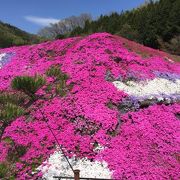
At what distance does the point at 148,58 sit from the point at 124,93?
676cm

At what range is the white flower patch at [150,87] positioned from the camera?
20.4 meters

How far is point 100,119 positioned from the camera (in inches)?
683

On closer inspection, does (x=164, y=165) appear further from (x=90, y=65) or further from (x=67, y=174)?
(x=90, y=65)

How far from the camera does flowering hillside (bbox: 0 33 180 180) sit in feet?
49.4

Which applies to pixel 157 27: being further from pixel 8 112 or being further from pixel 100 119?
pixel 8 112

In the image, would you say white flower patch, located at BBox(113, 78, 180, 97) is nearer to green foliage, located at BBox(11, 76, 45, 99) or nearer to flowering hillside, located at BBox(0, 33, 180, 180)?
flowering hillside, located at BBox(0, 33, 180, 180)

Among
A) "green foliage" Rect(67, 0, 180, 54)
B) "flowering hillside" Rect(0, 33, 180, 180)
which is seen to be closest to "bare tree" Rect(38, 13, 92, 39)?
"green foliage" Rect(67, 0, 180, 54)

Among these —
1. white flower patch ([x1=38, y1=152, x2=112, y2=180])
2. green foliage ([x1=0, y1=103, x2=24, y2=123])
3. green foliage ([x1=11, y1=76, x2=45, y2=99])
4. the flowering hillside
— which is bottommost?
white flower patch ([x1=38, y1=152, x2=112, y2=180])

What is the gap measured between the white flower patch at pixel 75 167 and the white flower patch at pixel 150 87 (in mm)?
6029

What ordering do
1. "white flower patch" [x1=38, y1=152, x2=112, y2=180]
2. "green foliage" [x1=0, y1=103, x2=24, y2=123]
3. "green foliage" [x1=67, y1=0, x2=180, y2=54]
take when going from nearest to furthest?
"green foliage" [x1=0, y1=103, x2=24, y2=123] → "white flower patch" [x1=38, y1=152, x2=112, y2=180] → "green foliage" [x1=67, y1=0, x2=180, y2=54]

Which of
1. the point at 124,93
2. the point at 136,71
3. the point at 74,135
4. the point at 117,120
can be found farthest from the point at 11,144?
the point at 136,71

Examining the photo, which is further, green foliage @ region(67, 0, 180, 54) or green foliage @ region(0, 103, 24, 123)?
green foliage @ region(67, 0, 180, 54)

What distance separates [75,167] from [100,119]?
10.4ft

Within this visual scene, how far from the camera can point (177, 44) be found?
160 feet
